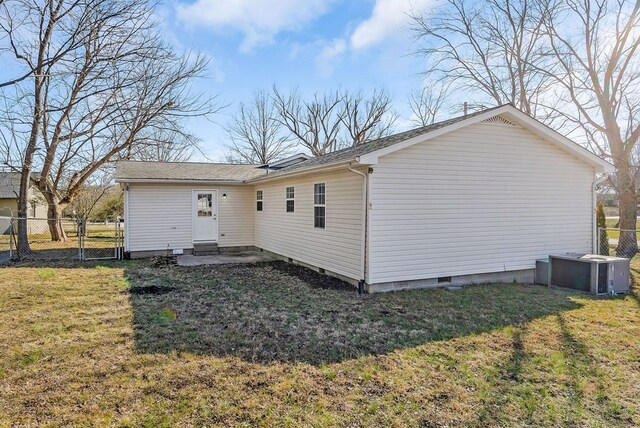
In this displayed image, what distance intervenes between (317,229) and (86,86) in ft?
29.7

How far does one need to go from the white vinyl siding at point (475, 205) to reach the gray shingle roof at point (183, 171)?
6.73m

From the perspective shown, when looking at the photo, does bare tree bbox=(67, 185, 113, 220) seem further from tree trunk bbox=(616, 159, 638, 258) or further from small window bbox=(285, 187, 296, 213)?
tree trunk bbox=(616, 159, 638, 258)

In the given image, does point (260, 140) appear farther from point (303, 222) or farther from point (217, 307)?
point (217, 307)

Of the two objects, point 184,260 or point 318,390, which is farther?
point 184,260

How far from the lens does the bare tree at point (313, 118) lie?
29281 millimetres

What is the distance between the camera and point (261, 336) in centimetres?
462

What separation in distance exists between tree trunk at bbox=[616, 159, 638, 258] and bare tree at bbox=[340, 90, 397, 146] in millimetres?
18447

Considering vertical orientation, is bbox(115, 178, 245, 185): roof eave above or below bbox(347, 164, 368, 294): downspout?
above

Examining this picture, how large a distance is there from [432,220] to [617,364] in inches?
150

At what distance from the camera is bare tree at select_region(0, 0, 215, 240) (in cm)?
816

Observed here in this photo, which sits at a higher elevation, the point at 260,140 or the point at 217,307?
the point at 260,140

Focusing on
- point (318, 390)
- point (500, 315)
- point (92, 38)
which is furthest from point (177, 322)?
point (92, 38)

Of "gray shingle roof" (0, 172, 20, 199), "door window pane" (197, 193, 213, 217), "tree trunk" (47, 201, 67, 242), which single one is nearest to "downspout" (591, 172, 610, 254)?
"door window pane" (197, 193, 213, 217)

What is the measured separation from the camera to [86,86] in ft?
39.2
